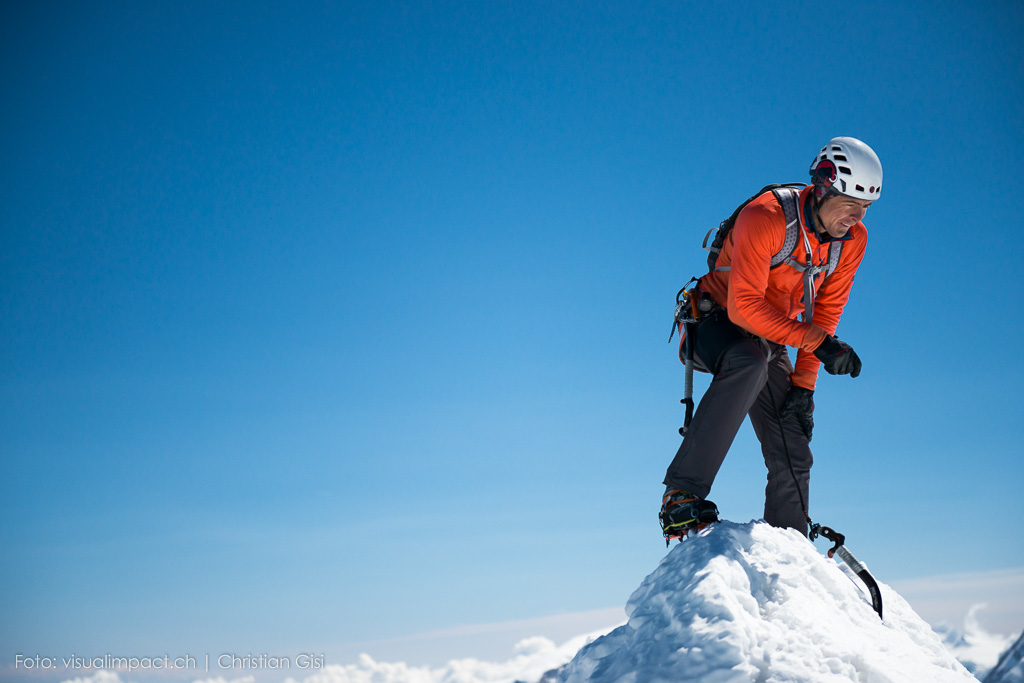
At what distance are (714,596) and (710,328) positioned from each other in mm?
3190

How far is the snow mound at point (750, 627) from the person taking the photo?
4355mm

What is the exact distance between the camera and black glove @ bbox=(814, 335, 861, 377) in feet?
21.9

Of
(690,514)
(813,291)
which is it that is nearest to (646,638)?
(690,514)

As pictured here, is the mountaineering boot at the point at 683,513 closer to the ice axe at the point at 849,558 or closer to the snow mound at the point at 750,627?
the snow mound at the point at 750,627

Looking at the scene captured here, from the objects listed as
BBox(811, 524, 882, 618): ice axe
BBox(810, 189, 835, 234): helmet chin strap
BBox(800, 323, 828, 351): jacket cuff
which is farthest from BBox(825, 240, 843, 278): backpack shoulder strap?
BBox(811, 524, 882, 618): ice axe

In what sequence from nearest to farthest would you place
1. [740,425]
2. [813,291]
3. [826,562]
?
[826,562] → [740,425] → [813,291]

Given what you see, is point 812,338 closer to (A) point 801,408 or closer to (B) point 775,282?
(B) point 775,282

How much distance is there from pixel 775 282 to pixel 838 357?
3.20ft

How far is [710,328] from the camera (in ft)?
23.3

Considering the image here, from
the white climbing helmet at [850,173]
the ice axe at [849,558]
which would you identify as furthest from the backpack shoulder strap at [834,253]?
the ice axe at [849,558]

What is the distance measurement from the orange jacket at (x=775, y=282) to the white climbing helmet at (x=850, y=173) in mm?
181

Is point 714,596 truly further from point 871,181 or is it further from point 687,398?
point 871,181

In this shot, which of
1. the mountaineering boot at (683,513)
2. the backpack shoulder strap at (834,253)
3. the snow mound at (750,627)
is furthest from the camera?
the backpack shoulder strap at (834,253)

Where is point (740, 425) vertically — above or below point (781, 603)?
above
